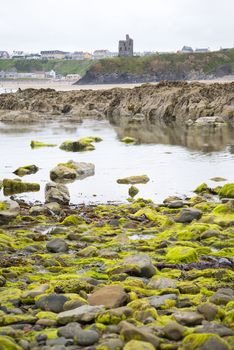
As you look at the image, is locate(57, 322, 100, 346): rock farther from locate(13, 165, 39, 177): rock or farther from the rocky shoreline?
locate(13, 165, 39, 177): rock

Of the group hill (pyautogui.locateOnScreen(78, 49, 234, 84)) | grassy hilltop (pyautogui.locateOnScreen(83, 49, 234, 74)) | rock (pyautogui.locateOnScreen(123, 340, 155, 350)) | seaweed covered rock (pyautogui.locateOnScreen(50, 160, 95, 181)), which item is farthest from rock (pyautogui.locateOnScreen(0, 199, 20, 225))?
grassy hilltop (pyautogui.locateOnScreen(83, 49, 234, 74))

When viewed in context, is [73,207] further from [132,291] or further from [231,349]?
[231,349]

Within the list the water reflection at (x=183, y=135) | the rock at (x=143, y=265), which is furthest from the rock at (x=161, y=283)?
the water reflection at (x=183, y=135)

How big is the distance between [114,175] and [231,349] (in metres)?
16.9

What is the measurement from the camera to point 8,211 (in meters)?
15.4

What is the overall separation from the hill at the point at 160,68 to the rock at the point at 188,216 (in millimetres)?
149053

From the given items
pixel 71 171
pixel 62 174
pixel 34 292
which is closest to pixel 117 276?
pixel 34 292

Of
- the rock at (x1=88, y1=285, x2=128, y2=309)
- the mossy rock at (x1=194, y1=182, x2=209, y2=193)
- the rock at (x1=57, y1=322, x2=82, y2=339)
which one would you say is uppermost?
the rock at (x1=57, y1=322, x2=82, y2=339)

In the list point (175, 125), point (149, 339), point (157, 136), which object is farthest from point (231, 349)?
point (175, 125)

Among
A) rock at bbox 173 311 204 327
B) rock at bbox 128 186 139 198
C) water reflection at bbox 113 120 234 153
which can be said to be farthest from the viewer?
water reflection at bbox 113 120 234 153

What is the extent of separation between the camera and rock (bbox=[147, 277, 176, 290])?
365 inches

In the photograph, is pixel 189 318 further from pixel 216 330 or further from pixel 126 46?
pixel 126 46

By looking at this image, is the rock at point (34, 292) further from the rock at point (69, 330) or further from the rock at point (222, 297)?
the rock at point (222, 297)

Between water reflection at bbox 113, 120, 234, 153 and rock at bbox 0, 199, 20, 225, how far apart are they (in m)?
16.4
